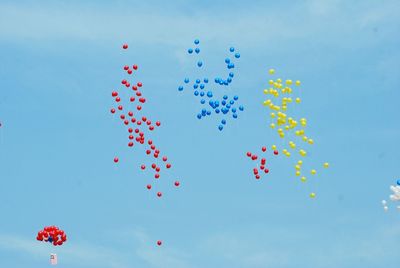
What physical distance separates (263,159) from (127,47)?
410 cm

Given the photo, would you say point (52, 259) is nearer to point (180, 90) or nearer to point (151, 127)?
point (151, 127)

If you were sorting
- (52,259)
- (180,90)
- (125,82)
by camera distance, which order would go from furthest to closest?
(52,259), (125,82), (180,90)

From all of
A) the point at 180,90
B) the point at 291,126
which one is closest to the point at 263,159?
the point at 291,126

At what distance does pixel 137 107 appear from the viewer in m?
19.9

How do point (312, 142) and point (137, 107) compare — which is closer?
point (312, 142)

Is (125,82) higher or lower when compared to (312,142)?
higher

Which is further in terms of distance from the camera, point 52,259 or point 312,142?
point 52,259

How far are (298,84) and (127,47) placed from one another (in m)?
4.02

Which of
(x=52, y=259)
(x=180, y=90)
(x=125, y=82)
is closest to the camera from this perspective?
(x=180, y=90)

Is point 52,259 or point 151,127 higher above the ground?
point 151,127

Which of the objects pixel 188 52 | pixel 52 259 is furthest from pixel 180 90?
pixel 52 259

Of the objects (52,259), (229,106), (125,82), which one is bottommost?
(52,259)

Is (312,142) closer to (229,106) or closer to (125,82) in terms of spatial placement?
(229,106)

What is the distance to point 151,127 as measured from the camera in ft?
64.5
